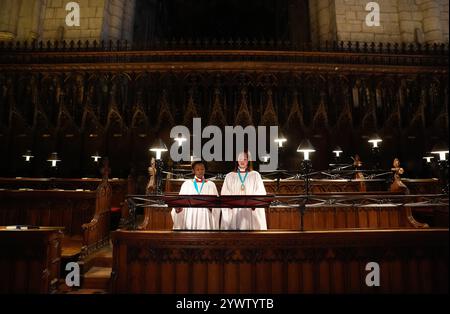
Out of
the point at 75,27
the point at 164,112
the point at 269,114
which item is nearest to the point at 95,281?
the point at 164,112

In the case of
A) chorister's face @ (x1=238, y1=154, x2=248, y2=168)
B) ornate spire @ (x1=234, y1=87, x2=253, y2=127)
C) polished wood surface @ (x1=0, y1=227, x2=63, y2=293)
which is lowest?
polished wood surface @ (x1=0, y1=227, x2=63, y2=293)

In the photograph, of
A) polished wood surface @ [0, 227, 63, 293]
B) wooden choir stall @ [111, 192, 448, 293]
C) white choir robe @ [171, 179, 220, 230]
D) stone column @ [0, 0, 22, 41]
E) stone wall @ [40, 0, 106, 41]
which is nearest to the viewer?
wooden choir stall @ [111, 192, 448, 293]

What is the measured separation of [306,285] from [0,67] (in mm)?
10855

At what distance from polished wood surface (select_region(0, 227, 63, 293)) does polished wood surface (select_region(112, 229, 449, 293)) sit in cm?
113

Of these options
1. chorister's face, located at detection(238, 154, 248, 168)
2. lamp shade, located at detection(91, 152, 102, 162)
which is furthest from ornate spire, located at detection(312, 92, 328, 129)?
lamp shade, located at detection(91, 152, 102, 162)

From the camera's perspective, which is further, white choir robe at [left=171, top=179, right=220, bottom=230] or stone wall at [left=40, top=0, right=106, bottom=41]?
stone wall at [left=40, top=0, right=106, bottom=41]

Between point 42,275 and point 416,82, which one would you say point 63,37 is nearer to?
point 42,275

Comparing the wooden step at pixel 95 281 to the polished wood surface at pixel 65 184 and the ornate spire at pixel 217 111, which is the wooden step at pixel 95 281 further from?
the ornate spire at pixel 217 111

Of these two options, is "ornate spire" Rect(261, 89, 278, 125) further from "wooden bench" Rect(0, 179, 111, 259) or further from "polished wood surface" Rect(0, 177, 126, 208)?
"wooden bench" Rect(0, 179, 111, 259)

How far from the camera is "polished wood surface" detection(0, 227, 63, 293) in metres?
3.46

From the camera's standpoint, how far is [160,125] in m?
8.87

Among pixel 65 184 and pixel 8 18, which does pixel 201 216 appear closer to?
pixel 65 184

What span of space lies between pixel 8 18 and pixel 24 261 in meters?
11.4
